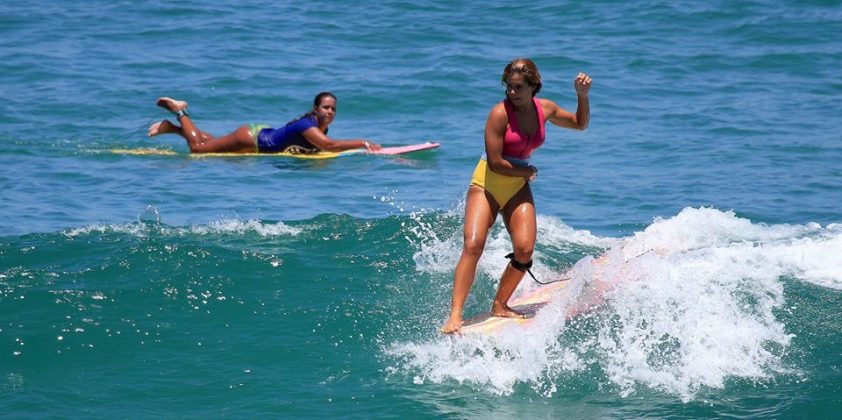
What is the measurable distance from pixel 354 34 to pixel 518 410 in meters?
16.4


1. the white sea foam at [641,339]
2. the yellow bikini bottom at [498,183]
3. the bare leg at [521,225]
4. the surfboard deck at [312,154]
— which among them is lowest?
the white sea foam at [641,339]

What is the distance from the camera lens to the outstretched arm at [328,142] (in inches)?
617

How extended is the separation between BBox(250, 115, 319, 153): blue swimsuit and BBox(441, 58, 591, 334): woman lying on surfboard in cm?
771

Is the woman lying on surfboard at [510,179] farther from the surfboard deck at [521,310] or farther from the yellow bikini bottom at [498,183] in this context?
the surfboard deck at [521,310]

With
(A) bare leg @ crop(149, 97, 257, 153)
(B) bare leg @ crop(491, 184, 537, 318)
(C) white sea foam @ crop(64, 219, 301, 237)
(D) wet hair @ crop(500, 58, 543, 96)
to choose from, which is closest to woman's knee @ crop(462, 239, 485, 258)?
(B) bare leg @ crop(491, 184, 537, 318)

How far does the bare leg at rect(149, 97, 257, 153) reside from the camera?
15945 millimetres

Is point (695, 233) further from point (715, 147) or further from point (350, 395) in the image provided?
point (715, 147)

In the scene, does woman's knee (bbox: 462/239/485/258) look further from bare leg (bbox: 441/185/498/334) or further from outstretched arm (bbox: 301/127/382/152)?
outstretched arm (bbox: 301/127/382/152)

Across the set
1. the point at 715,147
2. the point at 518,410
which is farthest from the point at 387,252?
the point at 715,147

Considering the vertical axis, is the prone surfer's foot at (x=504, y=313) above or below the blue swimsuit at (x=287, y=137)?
below

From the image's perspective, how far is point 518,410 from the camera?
752 cm

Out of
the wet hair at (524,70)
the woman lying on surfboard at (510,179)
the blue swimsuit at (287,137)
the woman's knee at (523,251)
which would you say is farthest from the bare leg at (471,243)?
the blue swimsuit at (287,137)

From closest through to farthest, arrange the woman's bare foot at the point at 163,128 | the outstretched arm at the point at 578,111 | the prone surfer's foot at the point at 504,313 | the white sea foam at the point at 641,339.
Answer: the white sea foam at the point at 641,339 → the outstretched arm at the point at 578,111 → the prone surfer's foot at the point at 504,313 → the woman's bare foot at the point at 163,128

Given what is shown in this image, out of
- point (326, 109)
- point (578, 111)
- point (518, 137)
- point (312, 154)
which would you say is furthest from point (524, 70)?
point (312, 154)
